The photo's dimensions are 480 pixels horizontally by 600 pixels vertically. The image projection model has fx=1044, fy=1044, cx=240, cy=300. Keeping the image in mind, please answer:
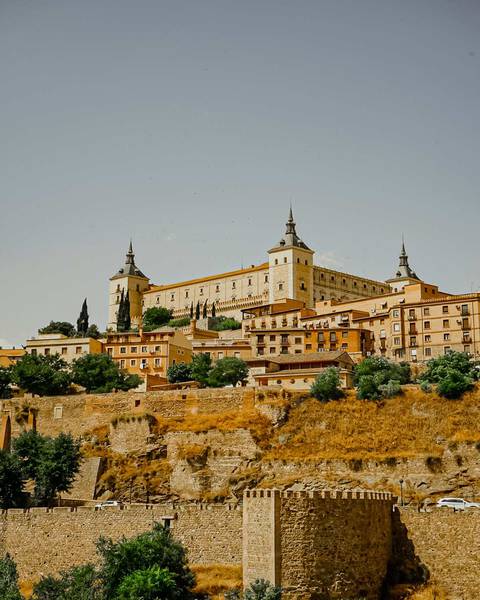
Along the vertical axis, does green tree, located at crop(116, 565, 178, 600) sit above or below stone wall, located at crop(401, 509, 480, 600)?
below

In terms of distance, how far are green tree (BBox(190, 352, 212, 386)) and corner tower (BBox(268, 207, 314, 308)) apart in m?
32.5

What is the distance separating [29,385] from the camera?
81938 millimetres

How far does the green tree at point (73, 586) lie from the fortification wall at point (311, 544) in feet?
23.0

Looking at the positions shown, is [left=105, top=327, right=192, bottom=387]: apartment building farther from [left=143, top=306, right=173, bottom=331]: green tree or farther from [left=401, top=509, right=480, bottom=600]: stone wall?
[left=401, top=509, right=480, bottom=600]: stone wall

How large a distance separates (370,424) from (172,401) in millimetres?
14150

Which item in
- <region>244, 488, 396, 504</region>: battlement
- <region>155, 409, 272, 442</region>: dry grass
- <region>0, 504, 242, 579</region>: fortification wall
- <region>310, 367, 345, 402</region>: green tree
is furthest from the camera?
<region>310, 367, 345, 402</region>: green tree

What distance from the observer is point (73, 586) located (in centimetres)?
4066

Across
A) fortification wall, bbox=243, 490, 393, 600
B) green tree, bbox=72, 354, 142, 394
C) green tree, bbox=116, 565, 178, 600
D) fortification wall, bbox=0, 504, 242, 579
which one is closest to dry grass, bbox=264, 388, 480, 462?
fortification wall, bbox=0, 504, 242, 579

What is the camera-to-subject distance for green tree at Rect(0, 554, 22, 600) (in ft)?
133

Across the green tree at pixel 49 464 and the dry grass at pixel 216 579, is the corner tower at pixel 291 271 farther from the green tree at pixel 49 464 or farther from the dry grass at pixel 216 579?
the dry grass at pixel 216 579

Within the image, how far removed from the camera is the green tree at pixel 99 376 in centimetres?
8362

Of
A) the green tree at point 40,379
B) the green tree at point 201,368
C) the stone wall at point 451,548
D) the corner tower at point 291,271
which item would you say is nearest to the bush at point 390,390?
the green tree at point 201,368

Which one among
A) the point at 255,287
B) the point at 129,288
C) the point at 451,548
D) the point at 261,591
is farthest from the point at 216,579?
the point at 129,288

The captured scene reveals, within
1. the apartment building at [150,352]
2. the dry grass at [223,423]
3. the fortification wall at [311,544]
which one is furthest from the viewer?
the apartment building at [150,352]
